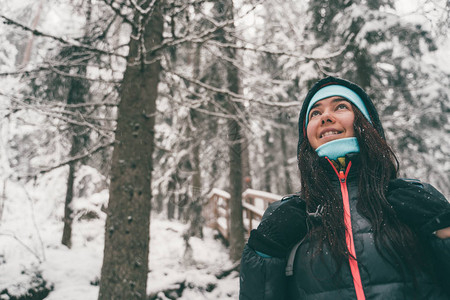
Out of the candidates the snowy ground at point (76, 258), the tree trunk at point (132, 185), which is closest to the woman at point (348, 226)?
the tree trunk at point (132, 185)

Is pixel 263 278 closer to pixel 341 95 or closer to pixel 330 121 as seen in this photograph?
pixel 330 121

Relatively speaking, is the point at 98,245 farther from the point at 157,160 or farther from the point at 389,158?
the point at 389,158

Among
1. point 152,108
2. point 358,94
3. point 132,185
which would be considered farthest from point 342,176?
point 152,108

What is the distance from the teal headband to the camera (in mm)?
1698

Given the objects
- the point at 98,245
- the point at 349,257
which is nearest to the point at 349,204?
the point at 349,257

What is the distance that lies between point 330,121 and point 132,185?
2.64 meters

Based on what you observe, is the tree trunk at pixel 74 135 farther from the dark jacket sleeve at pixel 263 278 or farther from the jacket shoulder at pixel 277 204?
the dark jacket sleeve at pixel 263 278

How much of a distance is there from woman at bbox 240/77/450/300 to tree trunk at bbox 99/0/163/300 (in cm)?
221

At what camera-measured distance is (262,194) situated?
6.95m

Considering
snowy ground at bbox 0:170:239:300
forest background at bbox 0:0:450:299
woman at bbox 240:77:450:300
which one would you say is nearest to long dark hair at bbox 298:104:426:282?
woman at bbox 240:77:450:300

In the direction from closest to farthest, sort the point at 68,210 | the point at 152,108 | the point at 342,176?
the point at 342,176
the point at 152,108
the point at 68,210

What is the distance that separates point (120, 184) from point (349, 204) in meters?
2.79

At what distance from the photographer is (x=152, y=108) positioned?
150 inches

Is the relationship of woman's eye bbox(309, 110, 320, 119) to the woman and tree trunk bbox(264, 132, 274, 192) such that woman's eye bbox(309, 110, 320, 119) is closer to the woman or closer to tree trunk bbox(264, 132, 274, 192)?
the woman
